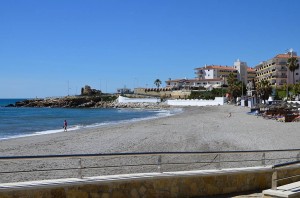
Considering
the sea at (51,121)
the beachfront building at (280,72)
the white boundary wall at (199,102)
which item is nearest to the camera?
the sea at (51,121)

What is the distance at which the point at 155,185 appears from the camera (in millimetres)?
6824

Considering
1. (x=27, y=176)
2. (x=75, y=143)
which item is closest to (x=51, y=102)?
(x=75, y=143)

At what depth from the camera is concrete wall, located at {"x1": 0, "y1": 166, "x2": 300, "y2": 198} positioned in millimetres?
5957

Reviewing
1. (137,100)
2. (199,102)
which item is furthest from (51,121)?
(137,100)

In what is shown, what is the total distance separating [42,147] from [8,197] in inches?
723

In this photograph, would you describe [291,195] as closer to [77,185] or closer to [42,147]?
[77,185]

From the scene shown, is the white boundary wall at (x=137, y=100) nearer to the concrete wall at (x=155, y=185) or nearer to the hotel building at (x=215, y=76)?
the hotel building at (x=215, y=76)

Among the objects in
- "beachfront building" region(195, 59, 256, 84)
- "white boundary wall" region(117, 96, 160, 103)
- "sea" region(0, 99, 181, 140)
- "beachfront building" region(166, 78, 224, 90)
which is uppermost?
"beachfront building" region(195, 59, 256, 84)

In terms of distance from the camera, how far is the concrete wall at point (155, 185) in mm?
5957

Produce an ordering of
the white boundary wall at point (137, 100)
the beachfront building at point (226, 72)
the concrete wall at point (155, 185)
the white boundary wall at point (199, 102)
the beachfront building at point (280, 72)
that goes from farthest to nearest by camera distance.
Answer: the beachfront building at point (226, 72)
the white boundary wall at point (137, 100)
the beachfront building at point (280, 72)
the white boundary wall at point (199, 102)
the concrete wall at point (155, 185)

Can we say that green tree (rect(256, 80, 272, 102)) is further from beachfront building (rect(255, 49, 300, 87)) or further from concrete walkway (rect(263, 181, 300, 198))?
concrete walkway (rect(263, 181, 300, 198))

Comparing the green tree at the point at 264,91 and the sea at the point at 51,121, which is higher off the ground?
the green tree at the point at 264,91

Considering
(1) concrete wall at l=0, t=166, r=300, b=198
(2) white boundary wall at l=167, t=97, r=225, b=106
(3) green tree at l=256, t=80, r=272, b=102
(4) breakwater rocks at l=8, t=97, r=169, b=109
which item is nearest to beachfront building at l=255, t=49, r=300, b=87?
(2) white boundary wall at l=167, t=97, r=225, b=106

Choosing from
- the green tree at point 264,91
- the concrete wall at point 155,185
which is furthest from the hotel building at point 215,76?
the concrete wall at point 155,185
